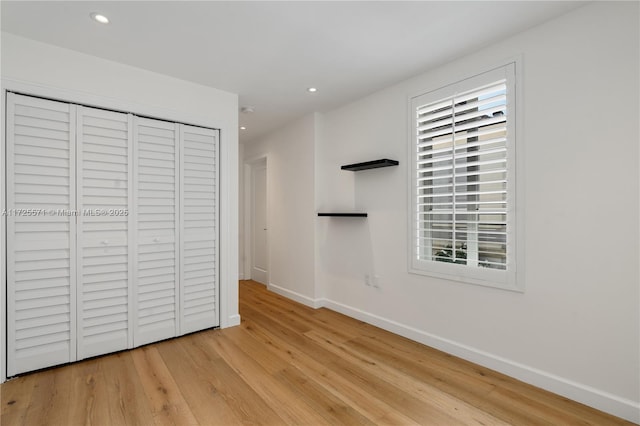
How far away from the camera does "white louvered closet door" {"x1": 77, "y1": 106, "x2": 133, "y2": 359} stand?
8.20 ft

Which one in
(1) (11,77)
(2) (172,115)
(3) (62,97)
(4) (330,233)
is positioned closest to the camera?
(1) (11,77)

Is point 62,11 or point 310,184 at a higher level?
point 62,11

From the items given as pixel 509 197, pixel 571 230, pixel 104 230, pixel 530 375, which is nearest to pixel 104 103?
pixel 104 230

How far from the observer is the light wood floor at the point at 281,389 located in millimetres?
1828

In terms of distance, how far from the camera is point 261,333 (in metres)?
3.09

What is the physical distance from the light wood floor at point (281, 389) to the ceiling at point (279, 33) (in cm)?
247

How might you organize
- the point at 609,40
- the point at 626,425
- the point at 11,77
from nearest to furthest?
1. the point at 626,425
2. the point at 609,40
3. the point at 11,77

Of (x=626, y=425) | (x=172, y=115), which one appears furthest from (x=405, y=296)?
(x=172, y=115)

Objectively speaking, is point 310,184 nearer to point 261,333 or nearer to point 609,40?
point 261,333

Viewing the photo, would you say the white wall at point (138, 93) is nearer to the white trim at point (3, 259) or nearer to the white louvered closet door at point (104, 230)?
the white trim at point (3, 259)

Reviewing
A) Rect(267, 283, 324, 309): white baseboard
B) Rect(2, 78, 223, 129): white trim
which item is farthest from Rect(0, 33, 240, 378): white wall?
Rect(267, 283, 324, 309): white baseboard

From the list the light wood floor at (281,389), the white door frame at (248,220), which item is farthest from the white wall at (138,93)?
the white door frame at (248,220)

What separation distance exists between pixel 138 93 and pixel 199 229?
1332 millimetres

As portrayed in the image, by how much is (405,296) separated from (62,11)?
11.2 feet
